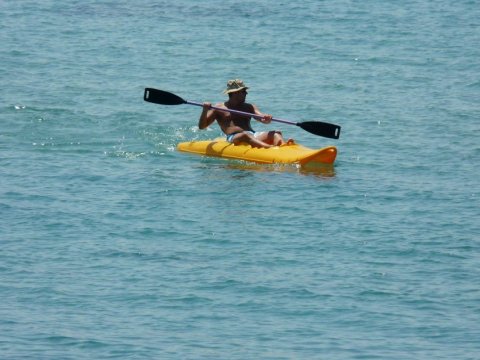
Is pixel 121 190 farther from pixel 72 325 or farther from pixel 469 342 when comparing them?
pixel 469 342

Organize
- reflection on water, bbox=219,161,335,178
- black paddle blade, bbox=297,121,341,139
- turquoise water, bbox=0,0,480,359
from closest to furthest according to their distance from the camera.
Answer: turquoise water, bbox=0,0,480,359
reflection on water, bbox=219,161,335,178
black paddle blade, bbox=297,121,341,139

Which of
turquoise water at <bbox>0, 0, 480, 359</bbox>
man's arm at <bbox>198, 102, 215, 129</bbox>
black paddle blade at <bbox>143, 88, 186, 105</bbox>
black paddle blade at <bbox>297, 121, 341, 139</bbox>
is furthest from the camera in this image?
black paddle blade at <bbox>143, 88, 186, 105</bbox>

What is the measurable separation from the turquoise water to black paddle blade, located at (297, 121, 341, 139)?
39 centimetres

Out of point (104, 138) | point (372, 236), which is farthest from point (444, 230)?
point (104, 138)

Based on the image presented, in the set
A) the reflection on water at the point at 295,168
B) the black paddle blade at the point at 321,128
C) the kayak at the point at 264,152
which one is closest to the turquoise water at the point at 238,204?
the reflection on water at the point at 295,168

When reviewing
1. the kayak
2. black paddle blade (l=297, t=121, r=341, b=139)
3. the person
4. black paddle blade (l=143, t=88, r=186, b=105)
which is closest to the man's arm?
the person

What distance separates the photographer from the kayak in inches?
583

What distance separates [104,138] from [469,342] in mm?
7793

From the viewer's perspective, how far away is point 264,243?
40.0 feet

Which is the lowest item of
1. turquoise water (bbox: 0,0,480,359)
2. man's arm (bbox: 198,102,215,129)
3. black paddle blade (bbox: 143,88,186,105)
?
turquoise water (bbox: 0,0,480,359)

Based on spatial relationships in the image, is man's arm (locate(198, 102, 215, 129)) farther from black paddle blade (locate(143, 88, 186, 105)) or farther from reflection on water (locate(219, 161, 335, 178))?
reflection on water (locate(219, 161, 335, 178))

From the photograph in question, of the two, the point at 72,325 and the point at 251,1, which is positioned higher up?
the point at 251,1

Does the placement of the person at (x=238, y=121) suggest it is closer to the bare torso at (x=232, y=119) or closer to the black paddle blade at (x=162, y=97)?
the bare torso at (x=232, y=119)

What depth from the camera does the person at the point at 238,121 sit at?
1551cm
